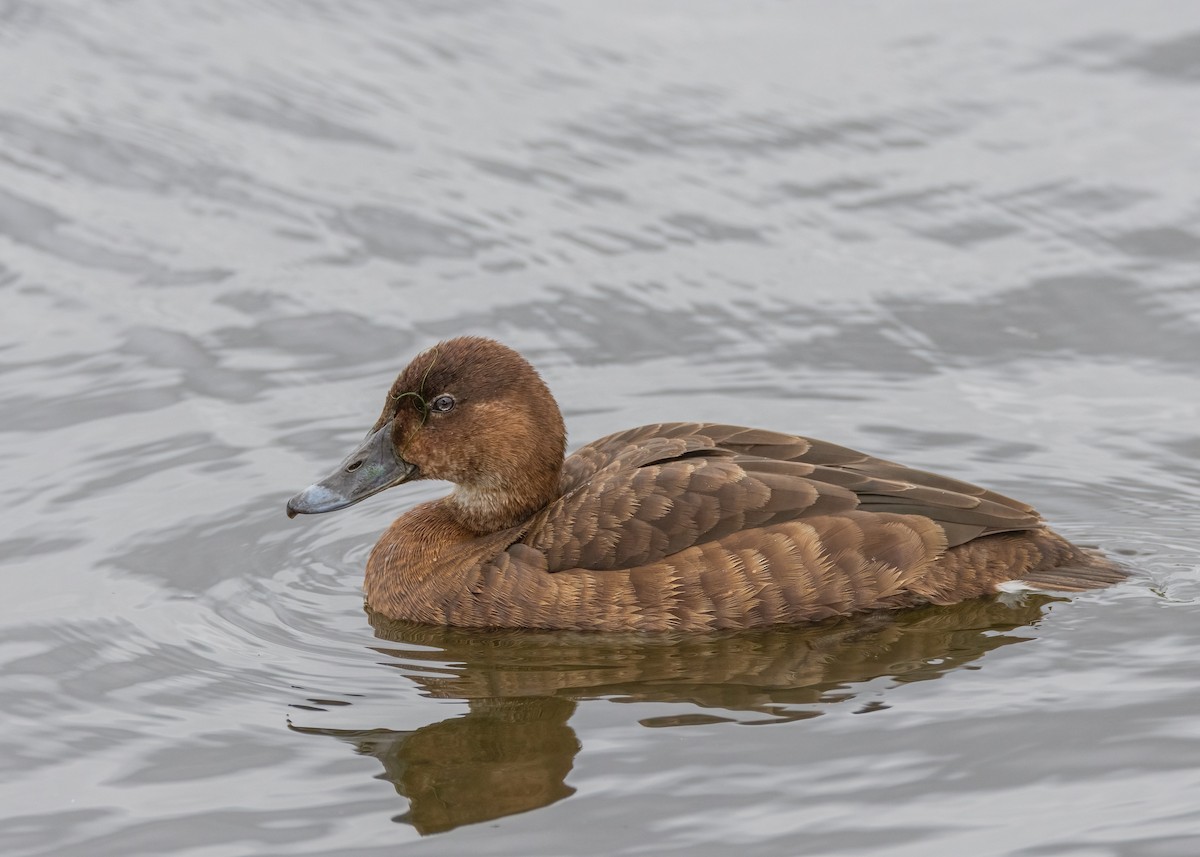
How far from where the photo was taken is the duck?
7090mm

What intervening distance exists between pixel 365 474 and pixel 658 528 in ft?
4.58

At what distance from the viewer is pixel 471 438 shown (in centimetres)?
768

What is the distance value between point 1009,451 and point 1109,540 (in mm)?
1090

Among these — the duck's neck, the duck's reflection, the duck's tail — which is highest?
the duck's neck

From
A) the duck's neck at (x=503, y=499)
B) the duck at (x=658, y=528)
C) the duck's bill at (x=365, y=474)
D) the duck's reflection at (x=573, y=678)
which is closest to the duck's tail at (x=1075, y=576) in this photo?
the duck at (x=658, y=528)

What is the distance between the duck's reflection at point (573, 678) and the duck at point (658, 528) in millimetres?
86

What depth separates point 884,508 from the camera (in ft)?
23.6

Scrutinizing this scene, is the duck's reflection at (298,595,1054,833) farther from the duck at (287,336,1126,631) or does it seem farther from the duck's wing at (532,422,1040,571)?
the duck's wing at (532,422,1040,571)

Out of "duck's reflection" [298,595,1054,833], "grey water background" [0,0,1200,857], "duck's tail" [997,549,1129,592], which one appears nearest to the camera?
"grey water background" [0,0,1200,857]

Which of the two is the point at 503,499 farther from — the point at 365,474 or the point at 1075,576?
the point at 1075,576

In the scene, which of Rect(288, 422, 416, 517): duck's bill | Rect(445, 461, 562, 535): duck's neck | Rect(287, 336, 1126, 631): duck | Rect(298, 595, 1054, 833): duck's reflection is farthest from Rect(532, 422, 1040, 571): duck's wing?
Rect(288, 422, 416, 517): duck's bill

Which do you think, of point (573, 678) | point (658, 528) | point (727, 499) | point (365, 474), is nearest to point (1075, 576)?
point (727, 499)

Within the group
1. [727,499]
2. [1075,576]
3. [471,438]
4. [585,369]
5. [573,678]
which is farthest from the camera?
[585,369]

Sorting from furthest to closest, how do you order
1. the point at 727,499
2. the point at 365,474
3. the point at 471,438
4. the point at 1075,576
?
1. the point at 365,474
2. the point at 471,438
3. the point at 1075,576
4. the point at 727,499
